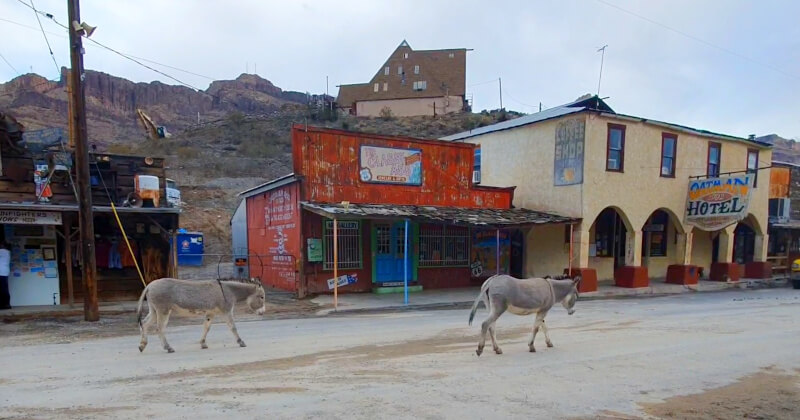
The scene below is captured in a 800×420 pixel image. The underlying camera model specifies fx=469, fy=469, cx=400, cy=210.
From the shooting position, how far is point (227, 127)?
5644 centimetres

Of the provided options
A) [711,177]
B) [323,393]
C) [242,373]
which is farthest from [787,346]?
[711,177]

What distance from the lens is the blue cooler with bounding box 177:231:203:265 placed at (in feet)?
81.6

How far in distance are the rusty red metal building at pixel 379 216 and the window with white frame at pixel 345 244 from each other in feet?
0.12

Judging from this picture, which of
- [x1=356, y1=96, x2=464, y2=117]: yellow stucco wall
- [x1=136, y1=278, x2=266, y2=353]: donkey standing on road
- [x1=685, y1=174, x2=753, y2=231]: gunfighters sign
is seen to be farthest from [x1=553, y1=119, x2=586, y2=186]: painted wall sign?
[x1=356, y1=96, x2=464, y2=117]: yellow stucco wall

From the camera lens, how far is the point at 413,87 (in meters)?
66.8

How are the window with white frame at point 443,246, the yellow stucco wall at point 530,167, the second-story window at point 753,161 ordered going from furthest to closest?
the second-story window at point 753,161 → the yellow stucco wall at point 530,167 → the window with white frame at point 443,246

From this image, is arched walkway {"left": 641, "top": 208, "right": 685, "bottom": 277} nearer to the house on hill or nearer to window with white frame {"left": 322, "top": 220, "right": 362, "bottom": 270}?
window with white frame {"left": 322, "top": 220, "right": 362, "bottom": 270}

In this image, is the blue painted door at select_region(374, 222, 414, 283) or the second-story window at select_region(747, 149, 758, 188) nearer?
the blue painted door at select_region(374, 222, 414, 283)

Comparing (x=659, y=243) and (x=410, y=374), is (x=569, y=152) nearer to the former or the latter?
(x=659, y=243)

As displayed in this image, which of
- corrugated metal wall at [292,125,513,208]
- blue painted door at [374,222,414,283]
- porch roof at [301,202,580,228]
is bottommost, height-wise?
blue painted door at [374,222,414,283]

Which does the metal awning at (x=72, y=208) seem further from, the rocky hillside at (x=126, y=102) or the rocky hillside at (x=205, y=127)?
the rocky hillside at (x=126, y=102)

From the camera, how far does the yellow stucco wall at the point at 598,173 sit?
719 inches

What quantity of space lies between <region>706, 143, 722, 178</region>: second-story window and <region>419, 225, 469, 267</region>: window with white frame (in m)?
12.3

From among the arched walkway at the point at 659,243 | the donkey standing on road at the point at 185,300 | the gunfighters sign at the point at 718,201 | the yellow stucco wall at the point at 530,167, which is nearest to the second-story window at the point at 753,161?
the gunfighters sign at the point at 718,201
